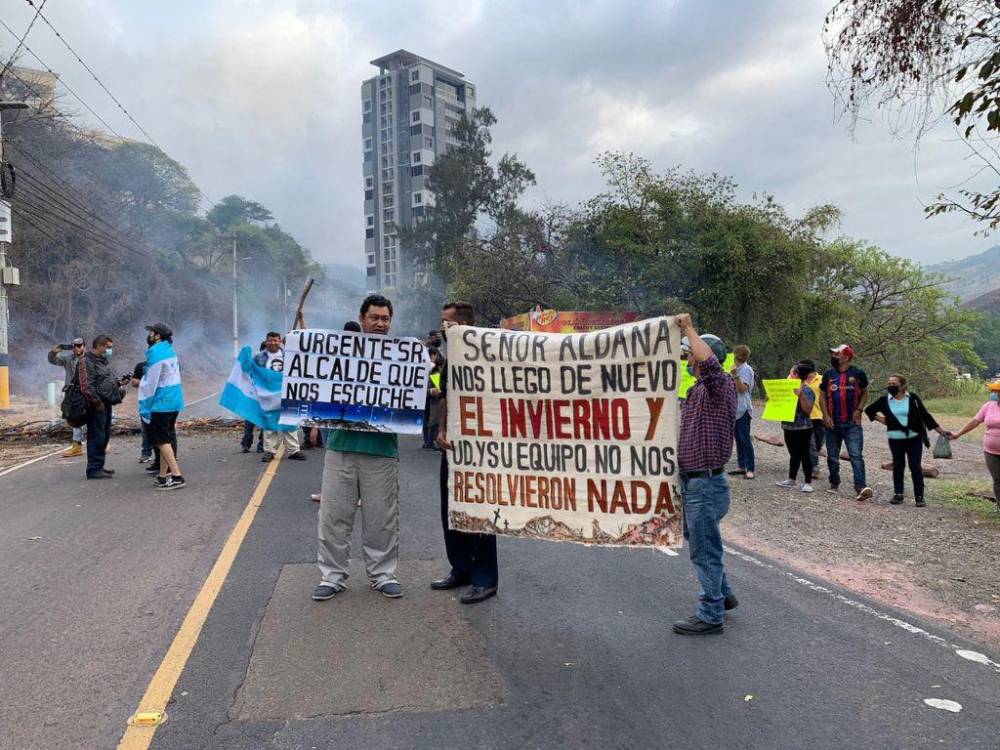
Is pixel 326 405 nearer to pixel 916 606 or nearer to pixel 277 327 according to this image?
pixel 916 606

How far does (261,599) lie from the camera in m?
4.99

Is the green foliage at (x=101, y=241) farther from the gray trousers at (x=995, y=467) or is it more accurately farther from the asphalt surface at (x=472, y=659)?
the gray trousers at (x=995, y=467)

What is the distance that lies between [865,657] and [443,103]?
95.5 m

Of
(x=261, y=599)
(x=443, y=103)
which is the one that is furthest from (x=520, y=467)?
(x=443, y=103)

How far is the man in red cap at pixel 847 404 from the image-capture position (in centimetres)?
928

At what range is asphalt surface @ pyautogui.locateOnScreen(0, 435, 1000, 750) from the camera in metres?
3.34

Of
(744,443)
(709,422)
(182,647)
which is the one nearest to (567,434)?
(709,422)

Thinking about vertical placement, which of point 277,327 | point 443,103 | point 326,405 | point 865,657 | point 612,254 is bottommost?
point 865,657

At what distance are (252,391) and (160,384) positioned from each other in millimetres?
1336

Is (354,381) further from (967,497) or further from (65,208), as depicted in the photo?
(65,208)

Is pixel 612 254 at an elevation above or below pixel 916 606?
above

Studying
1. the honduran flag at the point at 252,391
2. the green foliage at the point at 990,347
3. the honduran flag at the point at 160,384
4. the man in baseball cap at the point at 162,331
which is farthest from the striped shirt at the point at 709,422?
the green foliage at the point at 990,347

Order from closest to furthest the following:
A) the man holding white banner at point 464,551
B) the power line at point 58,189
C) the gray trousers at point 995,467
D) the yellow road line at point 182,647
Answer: the yellow road line at point 182,647
the man holding white banner at point 464,551
the gray trousers at point 995,467
the power line at point 58,189

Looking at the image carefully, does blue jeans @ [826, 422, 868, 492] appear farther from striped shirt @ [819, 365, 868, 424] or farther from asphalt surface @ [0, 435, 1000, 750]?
asphalt surface @ [0, 435, 1000, 750]
